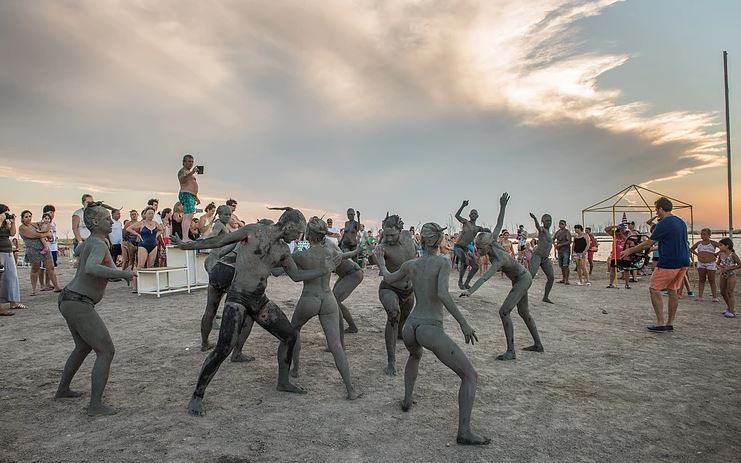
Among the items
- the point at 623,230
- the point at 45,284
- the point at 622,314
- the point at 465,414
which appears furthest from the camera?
the point at 623,230

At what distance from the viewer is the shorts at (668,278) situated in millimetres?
8516

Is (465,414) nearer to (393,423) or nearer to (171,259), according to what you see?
(393,423)

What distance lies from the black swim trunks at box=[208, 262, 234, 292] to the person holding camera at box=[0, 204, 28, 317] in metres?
6.31

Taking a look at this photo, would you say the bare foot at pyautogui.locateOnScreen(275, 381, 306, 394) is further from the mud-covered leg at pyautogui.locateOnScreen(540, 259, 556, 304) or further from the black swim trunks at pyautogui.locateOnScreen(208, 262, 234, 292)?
the mud-covered leg at pyautogui.locateOnScreen(540, 259, 556, 304)

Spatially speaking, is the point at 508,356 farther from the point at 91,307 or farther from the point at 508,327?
the point at 91,307

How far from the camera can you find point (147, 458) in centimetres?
379

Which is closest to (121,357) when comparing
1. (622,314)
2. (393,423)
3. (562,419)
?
(393,423)

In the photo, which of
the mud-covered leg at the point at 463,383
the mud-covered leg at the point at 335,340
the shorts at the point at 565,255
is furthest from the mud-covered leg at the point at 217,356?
the shorts at the point at 565,255

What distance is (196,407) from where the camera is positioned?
15.4 feet

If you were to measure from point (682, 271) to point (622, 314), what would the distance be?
261 centimetres

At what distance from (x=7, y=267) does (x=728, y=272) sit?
663 inches

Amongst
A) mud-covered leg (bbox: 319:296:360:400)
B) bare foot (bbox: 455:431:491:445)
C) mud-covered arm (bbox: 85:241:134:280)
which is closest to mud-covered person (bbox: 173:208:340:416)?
mud-covered leg (bbox: 319:296:360:400)

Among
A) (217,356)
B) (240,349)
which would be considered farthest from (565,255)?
(217,356)

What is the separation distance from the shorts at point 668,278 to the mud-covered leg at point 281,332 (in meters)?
7.27
